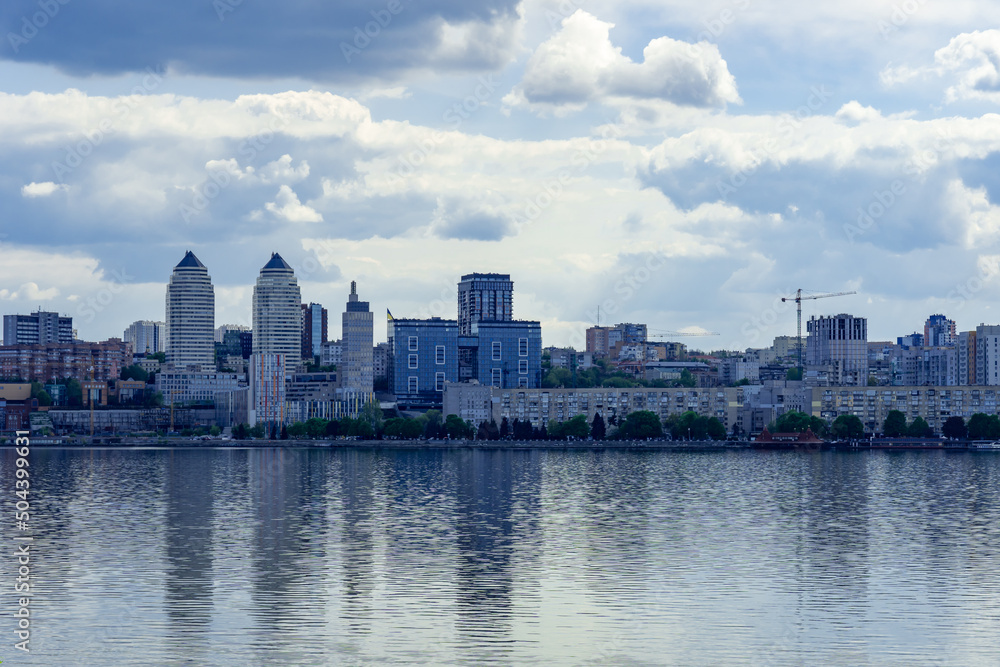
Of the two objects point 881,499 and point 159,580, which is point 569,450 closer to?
point 881,499

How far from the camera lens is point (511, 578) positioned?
1854 inches

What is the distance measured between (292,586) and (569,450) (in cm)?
15171

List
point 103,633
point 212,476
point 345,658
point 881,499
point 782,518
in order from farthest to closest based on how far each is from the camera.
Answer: point 212,476, point 881,499, point 782,518, point 103,633, point 345,658

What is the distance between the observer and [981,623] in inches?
1534

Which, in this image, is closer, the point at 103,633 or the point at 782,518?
the point at 103,633

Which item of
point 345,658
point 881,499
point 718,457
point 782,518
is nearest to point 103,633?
point 345,658

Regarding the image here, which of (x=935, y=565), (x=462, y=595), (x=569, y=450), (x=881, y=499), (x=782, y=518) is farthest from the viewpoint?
(x=569, y=450)

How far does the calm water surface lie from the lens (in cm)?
3594

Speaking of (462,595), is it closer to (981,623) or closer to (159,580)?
(159,580)

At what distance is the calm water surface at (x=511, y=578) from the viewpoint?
35938mm

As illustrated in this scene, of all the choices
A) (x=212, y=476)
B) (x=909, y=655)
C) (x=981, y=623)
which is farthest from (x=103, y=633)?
(x=212, y=476)

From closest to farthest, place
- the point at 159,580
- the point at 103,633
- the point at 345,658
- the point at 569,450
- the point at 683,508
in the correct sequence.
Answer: the point at 345,658
the point at 103,633
the point at 159,580
the point at 683,508
the point at 569,450

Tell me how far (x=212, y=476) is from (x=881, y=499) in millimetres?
59346

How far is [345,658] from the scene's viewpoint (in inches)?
1361
